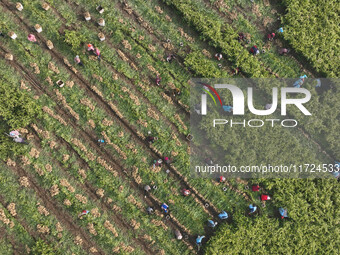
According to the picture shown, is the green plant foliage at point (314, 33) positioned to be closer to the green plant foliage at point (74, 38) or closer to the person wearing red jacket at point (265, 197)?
the person wearing red jacket at point (265, 197)

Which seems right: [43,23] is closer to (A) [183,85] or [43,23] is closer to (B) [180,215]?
(A) [183,85]

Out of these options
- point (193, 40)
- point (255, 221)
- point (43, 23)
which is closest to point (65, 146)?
point (43, 23)

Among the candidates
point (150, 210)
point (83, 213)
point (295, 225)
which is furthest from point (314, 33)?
point (83, 213)

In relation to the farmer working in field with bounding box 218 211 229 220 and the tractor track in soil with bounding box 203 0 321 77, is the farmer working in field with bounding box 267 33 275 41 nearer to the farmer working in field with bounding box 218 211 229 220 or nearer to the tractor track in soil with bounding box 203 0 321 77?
the tractor track in soil with bounding box 203 0 321 77

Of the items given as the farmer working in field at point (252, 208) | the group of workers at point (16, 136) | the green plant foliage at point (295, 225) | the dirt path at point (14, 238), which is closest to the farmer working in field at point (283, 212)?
the green plant foliage at point (295, 225)

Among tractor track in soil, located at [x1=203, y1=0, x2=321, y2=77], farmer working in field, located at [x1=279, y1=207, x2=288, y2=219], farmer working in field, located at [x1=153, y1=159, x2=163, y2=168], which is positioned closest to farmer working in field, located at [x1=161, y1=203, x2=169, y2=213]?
farmer working in field, located at [x1=153, y1=159, x2=163, y2=168]

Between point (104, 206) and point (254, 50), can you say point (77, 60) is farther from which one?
point (254, 50)

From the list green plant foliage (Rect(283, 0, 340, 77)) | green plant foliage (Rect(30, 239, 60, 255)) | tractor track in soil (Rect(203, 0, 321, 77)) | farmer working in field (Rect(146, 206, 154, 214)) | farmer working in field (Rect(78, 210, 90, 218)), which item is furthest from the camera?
tractor track in soil (Rect(203, 0, 321, 77))
